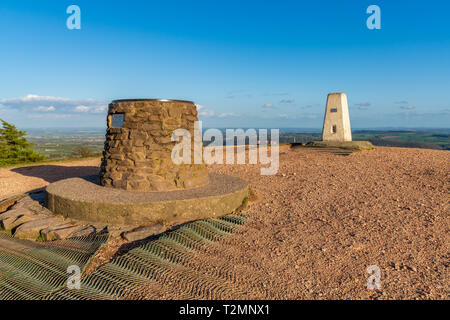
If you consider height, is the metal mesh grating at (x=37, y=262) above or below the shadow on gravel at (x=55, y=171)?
below

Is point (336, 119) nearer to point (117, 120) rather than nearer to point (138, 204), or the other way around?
point (117, 120)

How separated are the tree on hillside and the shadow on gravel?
462cm

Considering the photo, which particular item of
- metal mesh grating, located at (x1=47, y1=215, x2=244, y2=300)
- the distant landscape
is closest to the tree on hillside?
the distant landscape

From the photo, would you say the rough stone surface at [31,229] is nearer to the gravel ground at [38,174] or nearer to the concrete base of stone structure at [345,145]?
the gravel ground at [38,174]

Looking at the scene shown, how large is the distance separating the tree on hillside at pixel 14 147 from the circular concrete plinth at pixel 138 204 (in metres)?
11.5

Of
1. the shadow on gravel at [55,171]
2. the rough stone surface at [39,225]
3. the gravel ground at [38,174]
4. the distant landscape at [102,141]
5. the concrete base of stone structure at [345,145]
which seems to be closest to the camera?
the rough stone surface at [39,225]

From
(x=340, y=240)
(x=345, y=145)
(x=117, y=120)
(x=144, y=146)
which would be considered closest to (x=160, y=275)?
(x=340, y=240)

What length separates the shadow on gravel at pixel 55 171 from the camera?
10284mm

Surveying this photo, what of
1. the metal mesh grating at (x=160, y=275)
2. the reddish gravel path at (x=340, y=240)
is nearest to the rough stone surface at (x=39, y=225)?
the metal mesh grating at (x=160, y=275)

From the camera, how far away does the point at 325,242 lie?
467 centimetres

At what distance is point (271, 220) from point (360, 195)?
269cm

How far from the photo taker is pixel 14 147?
52.0 ft

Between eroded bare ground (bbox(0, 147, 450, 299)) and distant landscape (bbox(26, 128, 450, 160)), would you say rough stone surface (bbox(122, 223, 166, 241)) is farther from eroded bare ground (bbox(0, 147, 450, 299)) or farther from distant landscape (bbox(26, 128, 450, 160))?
distant landscape (bbox(26, 128, 450, 160))
